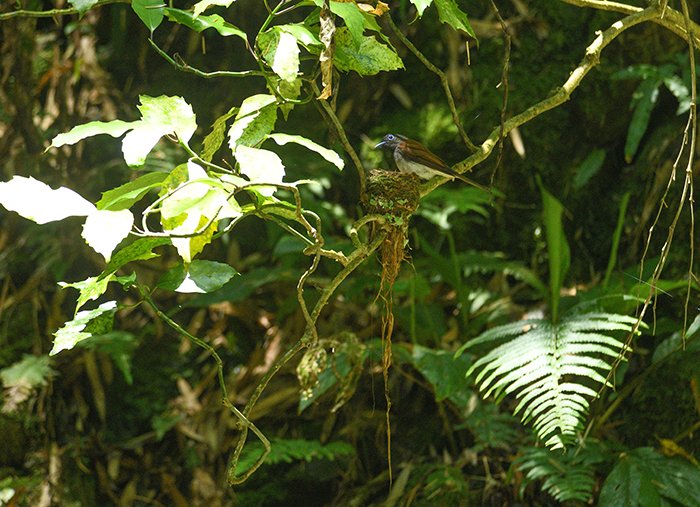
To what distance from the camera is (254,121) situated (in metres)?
1.58

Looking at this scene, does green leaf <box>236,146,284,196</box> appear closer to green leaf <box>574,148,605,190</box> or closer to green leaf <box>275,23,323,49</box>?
green leaf <box>275,23,323,49</box>

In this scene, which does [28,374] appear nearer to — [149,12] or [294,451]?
[294,451]

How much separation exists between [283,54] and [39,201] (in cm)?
49

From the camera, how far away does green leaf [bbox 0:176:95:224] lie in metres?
1.29

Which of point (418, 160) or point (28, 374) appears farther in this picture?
point (28, 374)

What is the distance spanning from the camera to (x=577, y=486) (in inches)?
105

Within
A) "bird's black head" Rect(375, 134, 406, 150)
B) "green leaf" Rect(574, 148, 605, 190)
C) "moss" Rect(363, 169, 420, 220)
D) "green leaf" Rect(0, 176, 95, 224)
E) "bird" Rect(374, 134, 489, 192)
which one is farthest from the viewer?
"green leaf" Rect(574, 148, 605, 190)

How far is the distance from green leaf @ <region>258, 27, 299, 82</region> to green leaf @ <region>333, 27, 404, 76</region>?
0.17 metres

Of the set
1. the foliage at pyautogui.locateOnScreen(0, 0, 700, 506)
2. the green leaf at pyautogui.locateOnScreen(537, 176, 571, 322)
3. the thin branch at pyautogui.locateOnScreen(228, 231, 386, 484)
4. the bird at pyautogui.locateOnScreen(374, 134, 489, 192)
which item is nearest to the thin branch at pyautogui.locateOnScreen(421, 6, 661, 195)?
the thin branch at pyautogui.locateOnScreen(228, 231, 386, 484)

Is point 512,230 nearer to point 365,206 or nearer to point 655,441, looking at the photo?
point 655,441

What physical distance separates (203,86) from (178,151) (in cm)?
45

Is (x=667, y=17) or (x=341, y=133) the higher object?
(x=667, y=17)

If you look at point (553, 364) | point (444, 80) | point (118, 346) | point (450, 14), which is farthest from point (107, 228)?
point (118, 346)

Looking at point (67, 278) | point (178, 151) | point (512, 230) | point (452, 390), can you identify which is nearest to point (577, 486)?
point (452, 390)
